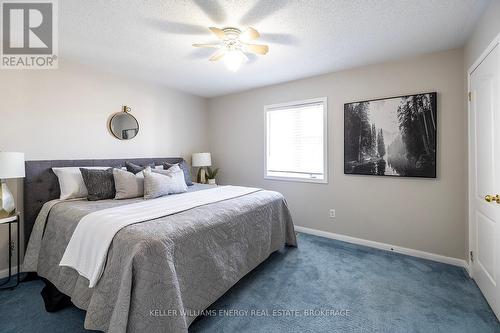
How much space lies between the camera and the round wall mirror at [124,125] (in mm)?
3246

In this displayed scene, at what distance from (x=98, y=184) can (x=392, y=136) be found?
3.52 m

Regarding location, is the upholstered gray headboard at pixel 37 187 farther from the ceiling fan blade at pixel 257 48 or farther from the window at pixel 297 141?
the window at pixel 297 141

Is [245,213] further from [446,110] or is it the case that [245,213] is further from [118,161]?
[446,110]

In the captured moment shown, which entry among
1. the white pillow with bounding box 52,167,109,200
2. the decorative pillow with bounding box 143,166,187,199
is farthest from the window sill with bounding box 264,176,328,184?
the white pillow with bounding box 52,167,109,200

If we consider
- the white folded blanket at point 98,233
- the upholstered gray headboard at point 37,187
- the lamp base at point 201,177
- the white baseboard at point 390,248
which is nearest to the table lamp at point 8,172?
the upholstered gray headboard at point 37,187

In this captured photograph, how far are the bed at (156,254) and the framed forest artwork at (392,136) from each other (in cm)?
134

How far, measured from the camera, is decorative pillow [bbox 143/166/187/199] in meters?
2.67

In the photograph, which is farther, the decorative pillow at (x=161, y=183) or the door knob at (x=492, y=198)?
the decorative pillow at (x=161, y=183)

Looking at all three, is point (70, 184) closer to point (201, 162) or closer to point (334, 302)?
point (201, 162)

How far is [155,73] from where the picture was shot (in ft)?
10.8

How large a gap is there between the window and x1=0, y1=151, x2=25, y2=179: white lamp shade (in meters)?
3.08

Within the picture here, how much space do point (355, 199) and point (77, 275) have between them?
317 cm

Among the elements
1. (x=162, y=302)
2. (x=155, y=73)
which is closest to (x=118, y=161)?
(x=155, y=73)

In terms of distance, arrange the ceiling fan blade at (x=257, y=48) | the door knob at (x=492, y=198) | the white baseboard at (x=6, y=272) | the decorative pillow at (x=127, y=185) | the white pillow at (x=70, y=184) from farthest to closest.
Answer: the decorative pillow at (x=127, y=185)
the white pillow at (x=70, y=184)
the white baseboard at (x=6, y=272)
the ceiling fan blade at (x=257, y=48)
the door knob at (x=492, y=198)
